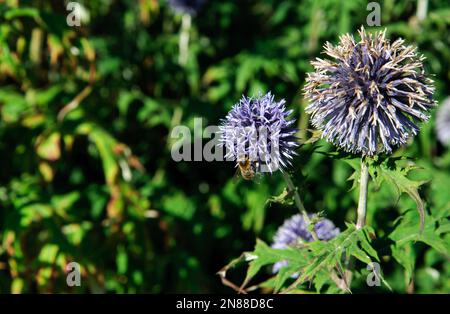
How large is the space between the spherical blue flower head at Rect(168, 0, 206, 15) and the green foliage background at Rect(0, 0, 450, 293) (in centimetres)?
17

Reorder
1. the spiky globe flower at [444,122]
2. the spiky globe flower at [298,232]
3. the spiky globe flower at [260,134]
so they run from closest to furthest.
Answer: the spiky globe flower at [260,134]
the spiky globe flower at [298,232]
the spiky globe flower at [444,122]

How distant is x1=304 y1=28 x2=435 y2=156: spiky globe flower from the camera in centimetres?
147

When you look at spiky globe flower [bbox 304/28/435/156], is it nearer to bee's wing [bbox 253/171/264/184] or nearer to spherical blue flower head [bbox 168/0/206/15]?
bee's wing [bbox 253/171/264/184]

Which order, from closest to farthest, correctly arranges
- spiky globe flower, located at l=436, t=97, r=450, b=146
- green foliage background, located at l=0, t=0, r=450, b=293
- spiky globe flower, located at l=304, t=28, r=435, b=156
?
spiky globe flower, located at l=304, t=28, r=435, b=156
green foliage background, located at l=0, t=0, r=450, b=293
spiky globe flower, located at l=436, t=97, r=450, b=146

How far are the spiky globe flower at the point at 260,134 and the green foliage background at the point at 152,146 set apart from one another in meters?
0.73

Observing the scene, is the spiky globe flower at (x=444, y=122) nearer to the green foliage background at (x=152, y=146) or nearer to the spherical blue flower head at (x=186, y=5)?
the green foliage background at (x=152, y=146)

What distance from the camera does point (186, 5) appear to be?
3297 mm

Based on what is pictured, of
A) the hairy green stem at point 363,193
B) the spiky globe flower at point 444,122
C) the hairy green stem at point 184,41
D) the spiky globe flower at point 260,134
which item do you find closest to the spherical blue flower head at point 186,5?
the hairy green stem at point 184,41

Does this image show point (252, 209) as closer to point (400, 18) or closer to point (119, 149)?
point (119, 149)

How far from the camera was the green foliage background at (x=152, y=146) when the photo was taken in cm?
256

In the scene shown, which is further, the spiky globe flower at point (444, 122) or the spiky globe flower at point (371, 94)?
the spiky globe flower at point (444, 122)

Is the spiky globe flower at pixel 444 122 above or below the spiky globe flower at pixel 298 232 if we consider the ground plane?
above

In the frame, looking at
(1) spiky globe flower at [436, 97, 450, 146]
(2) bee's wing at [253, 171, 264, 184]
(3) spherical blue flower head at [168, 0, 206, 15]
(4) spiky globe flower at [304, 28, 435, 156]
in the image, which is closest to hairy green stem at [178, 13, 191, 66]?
(3) spherical blue flower head at [168, 0, 206, 15]
